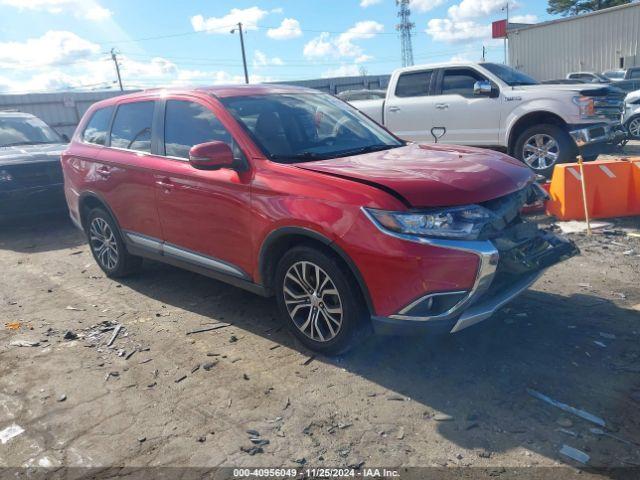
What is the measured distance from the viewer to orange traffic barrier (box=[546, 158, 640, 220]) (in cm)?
666

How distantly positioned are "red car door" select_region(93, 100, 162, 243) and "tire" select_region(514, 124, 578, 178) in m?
6.35

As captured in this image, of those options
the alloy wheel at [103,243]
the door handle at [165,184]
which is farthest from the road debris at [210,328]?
the alloy wheel at [103,243]

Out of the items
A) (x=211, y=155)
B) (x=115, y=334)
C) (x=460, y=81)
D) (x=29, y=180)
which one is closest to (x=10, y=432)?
(x=115, y=334)

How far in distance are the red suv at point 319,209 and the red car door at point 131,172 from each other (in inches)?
0.7

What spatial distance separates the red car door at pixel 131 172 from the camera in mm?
4945

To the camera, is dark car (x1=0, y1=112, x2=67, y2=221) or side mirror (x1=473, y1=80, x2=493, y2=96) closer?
dark car (x1=0, y1=112, x2=67, y2=221)

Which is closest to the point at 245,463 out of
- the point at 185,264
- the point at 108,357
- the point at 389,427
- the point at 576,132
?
the point at 389,427

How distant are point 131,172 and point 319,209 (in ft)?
7.82

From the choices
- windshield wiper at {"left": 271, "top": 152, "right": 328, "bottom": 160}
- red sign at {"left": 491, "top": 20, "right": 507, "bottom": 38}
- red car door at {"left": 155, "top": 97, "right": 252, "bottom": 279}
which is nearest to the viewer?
windshield wiper at {"left": 271, "top": 152, "right": 328, "bottom": 160}

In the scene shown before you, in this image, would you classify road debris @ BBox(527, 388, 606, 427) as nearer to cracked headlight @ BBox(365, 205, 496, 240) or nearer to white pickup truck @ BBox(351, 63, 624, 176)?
cracked headlight @ BBox(365, 205, 496, 240)

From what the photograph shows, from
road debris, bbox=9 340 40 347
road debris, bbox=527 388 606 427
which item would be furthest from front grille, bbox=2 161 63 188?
road debris, bbox=527 388 606 427

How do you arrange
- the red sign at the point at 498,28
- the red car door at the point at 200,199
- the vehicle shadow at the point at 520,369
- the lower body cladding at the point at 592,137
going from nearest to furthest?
the vehicle shadow at the point at 520,369, the red car door at the point at 200,199, the lower body cladding at the point at 592,137, the red sign at the point at 498,28

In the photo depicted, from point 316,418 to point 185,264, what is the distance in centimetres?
212

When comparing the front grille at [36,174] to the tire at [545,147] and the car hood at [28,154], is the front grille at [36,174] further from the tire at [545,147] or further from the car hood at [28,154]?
the tire at [545,147]
